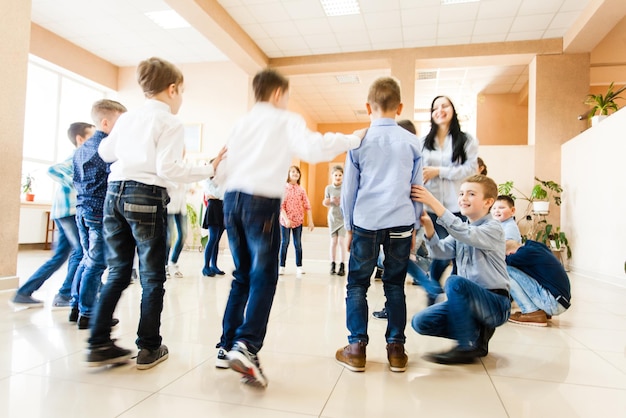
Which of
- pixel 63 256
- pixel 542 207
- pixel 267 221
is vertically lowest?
pixel 63 256

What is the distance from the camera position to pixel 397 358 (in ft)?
5.08

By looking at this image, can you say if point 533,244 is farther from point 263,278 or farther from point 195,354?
point 195,354

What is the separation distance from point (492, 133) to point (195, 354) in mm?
Answer: 9229

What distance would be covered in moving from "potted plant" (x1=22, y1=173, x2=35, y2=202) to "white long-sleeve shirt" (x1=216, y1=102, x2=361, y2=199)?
278 inches

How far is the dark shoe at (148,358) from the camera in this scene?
1497 mm

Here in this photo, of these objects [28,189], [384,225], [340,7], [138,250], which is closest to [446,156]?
[384,225]

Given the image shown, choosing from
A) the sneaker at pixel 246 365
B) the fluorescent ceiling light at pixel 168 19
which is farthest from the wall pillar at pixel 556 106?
the sneaker at pixel 246 365

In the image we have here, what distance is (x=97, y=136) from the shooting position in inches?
81.0

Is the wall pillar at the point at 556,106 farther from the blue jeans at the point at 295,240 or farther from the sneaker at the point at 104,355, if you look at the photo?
the sneaker at the point at 104,355

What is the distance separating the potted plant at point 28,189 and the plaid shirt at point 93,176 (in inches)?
238

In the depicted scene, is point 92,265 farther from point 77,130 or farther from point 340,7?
point 340,7

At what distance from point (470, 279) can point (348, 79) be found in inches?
289

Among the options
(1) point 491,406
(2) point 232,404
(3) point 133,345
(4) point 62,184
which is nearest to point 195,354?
(3) point 133,345

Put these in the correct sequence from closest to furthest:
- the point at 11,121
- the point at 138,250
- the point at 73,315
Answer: the point at 138,250
the point at 73,315
the point at 11,121
